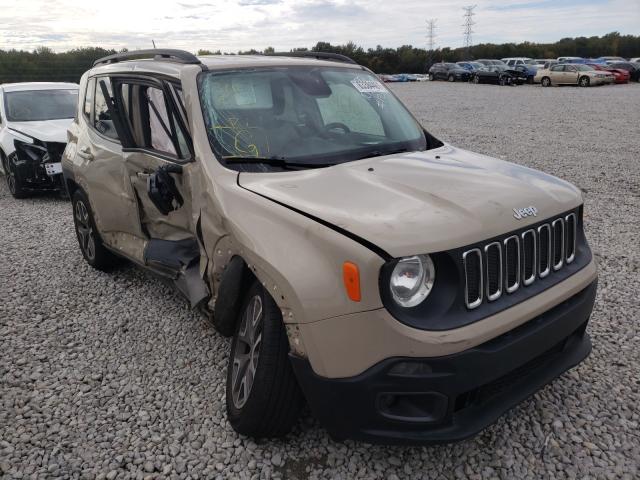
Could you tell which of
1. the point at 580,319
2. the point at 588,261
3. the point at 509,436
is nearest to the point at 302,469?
the point at 509,436

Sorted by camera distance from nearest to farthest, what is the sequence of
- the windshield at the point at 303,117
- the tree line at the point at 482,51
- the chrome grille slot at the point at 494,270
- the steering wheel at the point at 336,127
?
1. the chrome grille slot at the point at 494,270
2. the windshield at the point at 303,117
3. the steering wheel at the point at 336,127
4. the tree line at the point at 482,51

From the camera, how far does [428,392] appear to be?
2121mm

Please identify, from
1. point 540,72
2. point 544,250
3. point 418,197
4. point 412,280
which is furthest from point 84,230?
point 540,72

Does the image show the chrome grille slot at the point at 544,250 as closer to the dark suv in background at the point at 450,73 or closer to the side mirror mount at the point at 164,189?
the side mirror mount at the point at 164,189

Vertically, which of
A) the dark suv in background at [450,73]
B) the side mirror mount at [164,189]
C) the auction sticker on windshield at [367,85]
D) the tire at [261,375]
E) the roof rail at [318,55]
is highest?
the dark suv in background at [450,73]

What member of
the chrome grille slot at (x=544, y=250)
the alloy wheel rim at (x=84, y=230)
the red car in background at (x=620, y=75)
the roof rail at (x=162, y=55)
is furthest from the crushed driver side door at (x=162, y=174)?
the red car in background at (x=620, y=75)

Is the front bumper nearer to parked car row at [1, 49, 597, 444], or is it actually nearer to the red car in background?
parked car row at [1, 49, 597, 444]

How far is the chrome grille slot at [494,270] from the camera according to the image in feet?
7.58

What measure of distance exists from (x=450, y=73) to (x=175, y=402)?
42.4 m

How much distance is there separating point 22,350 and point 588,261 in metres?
3.73

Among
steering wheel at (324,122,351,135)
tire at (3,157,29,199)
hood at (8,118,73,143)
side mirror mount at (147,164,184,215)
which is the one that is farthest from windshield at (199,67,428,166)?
tire at (3,157,29,199)

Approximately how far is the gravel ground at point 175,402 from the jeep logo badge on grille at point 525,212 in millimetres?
1140

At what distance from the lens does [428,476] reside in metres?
2.52

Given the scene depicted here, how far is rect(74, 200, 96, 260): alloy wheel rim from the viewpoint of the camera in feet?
16.5
